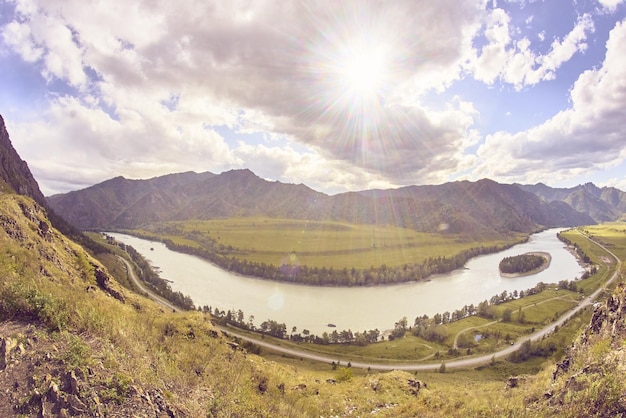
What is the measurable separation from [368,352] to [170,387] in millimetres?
82904

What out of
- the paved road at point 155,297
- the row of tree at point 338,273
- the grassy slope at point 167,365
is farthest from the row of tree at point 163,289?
the grassy slope at point 167,365

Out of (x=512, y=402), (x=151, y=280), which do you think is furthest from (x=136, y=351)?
(x=151, y=280)

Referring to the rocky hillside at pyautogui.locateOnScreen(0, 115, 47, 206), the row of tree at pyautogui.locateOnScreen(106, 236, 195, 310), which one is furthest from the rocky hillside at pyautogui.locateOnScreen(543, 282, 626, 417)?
the rocky hillside at pyautogui.locateOnScreen(0, 115, 47, 206)

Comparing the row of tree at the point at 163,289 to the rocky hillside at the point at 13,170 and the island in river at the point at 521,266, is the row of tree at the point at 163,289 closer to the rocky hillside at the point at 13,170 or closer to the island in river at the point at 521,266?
the rocky hillside at the point at 13,170

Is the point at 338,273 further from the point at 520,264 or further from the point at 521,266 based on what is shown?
the point at 520,264

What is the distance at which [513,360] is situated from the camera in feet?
284

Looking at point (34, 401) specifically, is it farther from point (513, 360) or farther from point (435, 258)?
point (435, 258)

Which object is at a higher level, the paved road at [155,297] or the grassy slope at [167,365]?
the grassy slope at [167,365]

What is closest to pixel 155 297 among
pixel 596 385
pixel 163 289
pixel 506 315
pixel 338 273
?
pixel 163 289

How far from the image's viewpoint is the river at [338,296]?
10556cm

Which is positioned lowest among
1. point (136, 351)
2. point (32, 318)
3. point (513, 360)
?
point (513, 360)

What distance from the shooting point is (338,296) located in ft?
430

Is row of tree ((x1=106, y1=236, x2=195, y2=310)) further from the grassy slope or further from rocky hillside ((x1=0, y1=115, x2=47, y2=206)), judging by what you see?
the grassy slope

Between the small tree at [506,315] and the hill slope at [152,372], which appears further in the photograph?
the small tree at [506,315]
